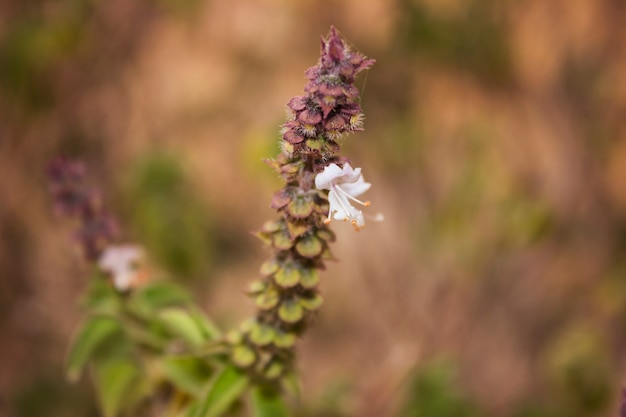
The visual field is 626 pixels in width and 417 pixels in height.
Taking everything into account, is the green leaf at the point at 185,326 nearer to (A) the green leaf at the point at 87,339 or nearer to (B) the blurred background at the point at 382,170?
(A) the green leaf at the point at 87,339

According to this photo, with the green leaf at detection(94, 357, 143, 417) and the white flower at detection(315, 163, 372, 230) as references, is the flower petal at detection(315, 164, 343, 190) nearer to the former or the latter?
the white flower at detection(315, 163, 372, 230)

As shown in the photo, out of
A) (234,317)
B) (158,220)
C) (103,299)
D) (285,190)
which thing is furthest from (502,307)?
(285,190)

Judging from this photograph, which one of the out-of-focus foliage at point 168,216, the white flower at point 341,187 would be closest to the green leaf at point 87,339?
the white flower at point 341,187

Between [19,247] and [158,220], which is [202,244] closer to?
[158,220]

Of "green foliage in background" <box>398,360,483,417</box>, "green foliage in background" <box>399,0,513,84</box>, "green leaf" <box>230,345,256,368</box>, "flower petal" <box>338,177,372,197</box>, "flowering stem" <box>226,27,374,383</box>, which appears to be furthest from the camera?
"green foliage in background" <box>399,0,513,84</box>

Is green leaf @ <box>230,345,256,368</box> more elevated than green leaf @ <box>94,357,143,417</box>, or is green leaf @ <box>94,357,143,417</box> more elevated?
green leaf @ <box>94,357,143,417</box>

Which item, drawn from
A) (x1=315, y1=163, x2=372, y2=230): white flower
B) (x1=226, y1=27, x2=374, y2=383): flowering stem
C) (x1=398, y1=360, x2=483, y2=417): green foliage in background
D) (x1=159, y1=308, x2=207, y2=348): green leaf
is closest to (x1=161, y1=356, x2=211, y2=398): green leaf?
(x1=159, y1=308, x2=207, y2=348): green leaf

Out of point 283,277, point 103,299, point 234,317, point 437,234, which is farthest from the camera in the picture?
point 437,234
